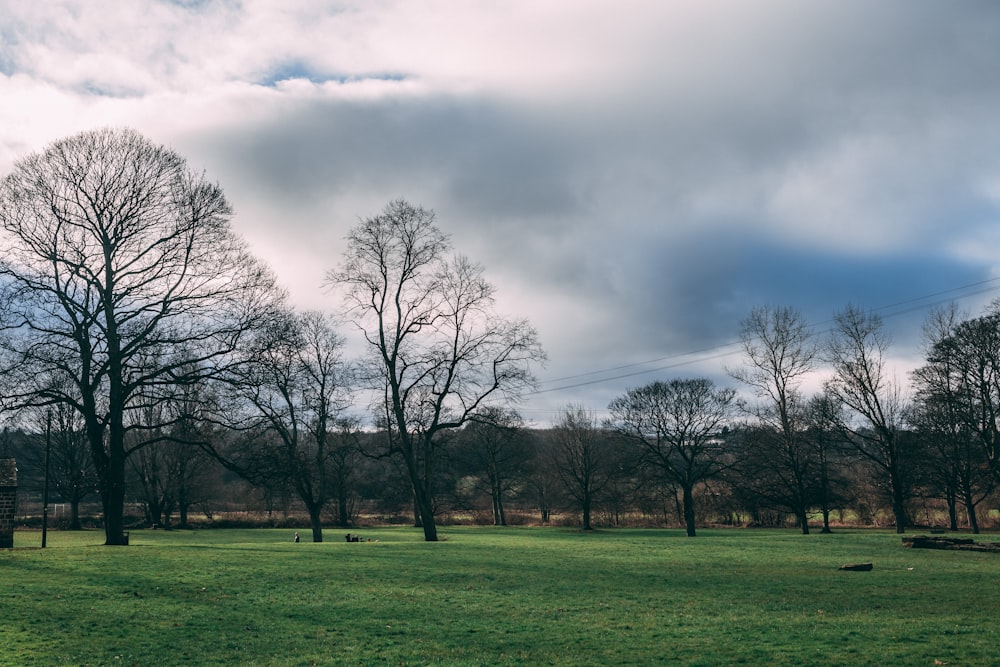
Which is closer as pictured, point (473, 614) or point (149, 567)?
point (473, 614)

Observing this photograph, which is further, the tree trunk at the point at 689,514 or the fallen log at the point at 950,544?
the tree trunk at the point at 689,514

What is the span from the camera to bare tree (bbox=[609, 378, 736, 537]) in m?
59.8

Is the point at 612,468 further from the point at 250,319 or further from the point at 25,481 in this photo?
the point at 25,481

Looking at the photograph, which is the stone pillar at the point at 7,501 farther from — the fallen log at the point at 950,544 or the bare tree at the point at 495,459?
the bare tree at the point at 495,459

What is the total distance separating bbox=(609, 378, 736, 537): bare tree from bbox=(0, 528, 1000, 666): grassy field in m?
32.5

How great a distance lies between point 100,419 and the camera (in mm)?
31578

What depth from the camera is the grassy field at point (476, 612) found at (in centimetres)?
1205

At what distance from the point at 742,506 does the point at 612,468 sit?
13.2 m

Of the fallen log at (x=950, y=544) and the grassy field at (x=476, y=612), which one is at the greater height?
the grassy field at (x=476, y=612)

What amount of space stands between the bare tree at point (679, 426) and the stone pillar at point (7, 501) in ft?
145

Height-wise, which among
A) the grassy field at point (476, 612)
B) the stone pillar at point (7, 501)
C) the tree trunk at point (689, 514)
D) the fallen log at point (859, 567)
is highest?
the stone pillar at point (7, 501)

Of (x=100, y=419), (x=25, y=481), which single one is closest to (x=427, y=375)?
(x=100, y=419)

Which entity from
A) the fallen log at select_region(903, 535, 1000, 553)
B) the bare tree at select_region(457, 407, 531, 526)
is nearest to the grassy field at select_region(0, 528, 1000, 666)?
the fallen log at select_region(903, 535, 1000, 553)

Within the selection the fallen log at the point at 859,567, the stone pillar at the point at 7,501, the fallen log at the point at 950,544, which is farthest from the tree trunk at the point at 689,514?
the stone pillar at the point at 7,501
